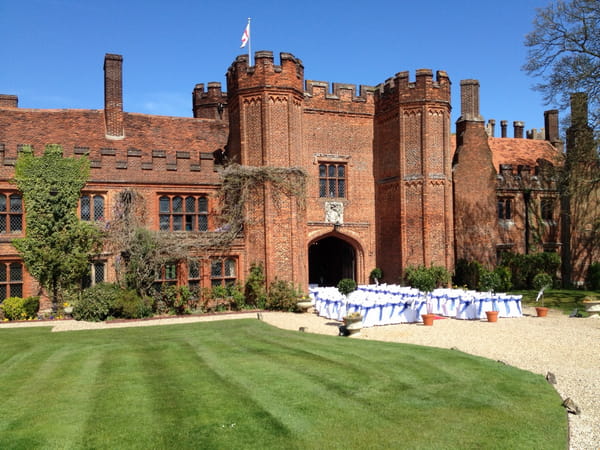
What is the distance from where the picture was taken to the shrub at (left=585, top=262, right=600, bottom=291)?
25.2m

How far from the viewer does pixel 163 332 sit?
13.9 meters

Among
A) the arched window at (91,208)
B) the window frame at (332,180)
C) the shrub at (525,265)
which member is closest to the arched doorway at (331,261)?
the window frame at (332,180)

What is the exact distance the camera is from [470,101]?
24.4 meters

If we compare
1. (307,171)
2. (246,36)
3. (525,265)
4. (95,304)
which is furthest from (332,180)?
(95,304)

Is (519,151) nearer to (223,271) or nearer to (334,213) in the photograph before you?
(334,213)

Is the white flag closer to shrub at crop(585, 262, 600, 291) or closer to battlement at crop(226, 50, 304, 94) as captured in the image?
battlement at crop(226, 50, 304, 94)

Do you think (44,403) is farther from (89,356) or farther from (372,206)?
(372,206)

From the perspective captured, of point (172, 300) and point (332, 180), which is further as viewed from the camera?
point (332, 180)

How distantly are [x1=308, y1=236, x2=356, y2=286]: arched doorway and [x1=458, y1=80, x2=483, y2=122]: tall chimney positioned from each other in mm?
7935

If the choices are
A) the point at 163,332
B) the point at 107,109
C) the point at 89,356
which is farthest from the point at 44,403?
the point at 107,109

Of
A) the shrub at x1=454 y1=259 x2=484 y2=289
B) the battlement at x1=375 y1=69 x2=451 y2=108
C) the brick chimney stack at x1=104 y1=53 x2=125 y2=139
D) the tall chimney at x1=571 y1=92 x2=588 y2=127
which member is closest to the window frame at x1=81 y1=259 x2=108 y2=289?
the brick chimney stack at x1=104 y1=53 x2=125 y2=139

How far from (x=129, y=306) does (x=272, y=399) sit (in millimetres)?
10900

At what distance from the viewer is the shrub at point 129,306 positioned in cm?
1680

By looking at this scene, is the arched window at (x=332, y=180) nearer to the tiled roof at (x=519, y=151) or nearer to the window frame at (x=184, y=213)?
the window frame at (x=184, y=213)
